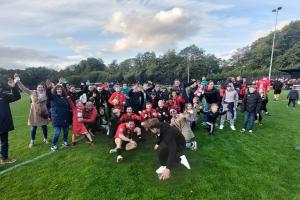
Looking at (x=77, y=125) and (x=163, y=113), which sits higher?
(x=163, y=113)

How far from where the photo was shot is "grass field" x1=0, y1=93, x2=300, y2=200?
231 inches

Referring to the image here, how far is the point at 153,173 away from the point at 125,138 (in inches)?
66.6

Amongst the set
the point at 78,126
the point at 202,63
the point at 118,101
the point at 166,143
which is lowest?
the point at 78,126

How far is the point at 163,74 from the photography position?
77938 millimetres

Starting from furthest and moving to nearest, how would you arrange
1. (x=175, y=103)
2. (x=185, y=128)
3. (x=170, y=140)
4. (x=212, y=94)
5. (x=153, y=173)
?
(x=212, y=94) < (x=175, y=103) < (x=185, y=128) < (x=153, y=173) < (x=170, y=140)

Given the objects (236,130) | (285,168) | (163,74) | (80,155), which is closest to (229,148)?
(285,168)

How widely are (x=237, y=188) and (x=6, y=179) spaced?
5.86 metres

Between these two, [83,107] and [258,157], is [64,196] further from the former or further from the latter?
[258,157]

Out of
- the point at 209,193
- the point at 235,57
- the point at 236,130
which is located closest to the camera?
the point at 209,193

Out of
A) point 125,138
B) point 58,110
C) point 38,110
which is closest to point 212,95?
point 125,138

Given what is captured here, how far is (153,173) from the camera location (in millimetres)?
6676

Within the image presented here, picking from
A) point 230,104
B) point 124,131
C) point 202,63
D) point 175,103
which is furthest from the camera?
point 202,63

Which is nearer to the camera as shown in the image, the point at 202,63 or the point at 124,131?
the point at 124,131

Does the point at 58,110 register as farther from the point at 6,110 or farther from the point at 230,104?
the point at 230,104
